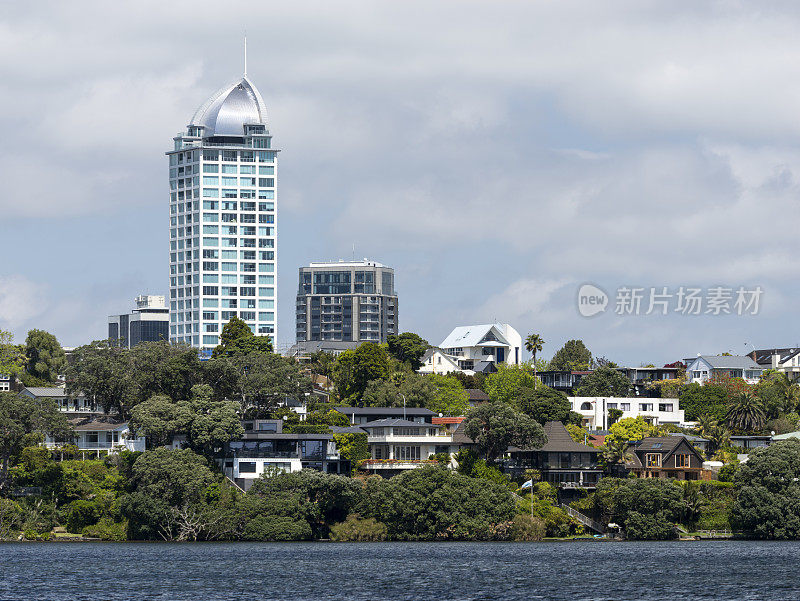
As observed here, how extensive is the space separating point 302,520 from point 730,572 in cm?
4259

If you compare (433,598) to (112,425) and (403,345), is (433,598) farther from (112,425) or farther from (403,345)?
(403,345)

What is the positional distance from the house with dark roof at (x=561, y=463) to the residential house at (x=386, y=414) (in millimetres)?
17046

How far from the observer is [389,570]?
316ft

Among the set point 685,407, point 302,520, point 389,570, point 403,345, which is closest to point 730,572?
point 389,570

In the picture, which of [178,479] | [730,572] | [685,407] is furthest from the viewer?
[685,407]

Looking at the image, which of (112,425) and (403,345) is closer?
(112,425)

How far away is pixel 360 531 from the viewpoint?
125 m

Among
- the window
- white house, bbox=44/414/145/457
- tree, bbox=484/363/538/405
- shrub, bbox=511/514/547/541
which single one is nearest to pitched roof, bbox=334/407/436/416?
the window

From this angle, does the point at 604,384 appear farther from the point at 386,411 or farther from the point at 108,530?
the point at 108,530

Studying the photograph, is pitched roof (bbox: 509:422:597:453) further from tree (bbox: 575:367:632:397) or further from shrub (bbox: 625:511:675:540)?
tree (bbox: 575:367:632:397)

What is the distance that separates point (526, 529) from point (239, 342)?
7126 cm

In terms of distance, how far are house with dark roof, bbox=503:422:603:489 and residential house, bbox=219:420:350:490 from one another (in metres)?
18.9

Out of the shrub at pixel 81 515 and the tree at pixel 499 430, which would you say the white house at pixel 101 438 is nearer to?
the shrub at pixel 81 515

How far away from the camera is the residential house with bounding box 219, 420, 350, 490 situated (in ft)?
443
